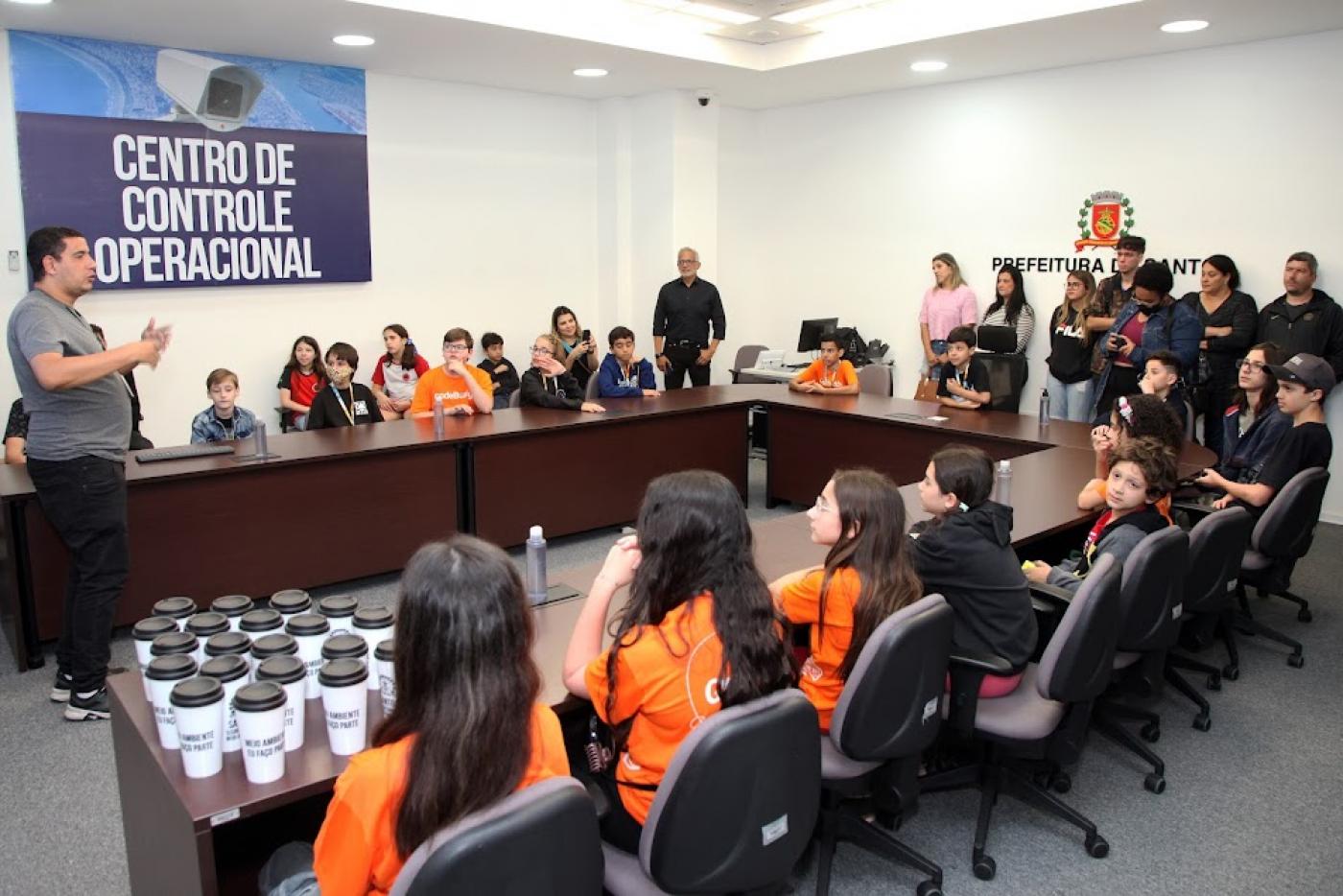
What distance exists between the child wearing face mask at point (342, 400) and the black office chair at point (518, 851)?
14.0 ft

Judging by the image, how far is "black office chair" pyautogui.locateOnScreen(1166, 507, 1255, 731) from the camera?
313cm

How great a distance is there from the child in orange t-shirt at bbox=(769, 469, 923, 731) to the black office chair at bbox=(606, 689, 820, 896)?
557mm

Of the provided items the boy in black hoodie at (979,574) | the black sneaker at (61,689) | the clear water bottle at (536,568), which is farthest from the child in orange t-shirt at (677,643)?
the black sneaker at (61,689)

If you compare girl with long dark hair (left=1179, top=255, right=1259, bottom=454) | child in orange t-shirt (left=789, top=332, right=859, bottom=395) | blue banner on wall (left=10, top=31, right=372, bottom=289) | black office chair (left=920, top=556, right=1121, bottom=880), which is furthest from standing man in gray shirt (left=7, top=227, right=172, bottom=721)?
girl with long dark hair (left=1179, top=255, right=1259, bottom=454)

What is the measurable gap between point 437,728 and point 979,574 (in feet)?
5.34

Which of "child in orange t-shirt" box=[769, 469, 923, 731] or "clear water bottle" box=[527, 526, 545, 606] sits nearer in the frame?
"child in orange t-shirt" box=[769, 469, 923, 731]

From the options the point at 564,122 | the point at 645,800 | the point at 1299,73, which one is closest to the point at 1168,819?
the point at 645,800

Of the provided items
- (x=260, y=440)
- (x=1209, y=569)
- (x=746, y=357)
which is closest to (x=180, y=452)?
(x=260, y=440)

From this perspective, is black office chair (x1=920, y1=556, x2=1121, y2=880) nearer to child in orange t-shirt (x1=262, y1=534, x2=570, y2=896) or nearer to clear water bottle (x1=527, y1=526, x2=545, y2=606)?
clear water bottle (x1=527, y1=526, x2=545, y2=606)

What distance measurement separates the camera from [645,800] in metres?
1.92

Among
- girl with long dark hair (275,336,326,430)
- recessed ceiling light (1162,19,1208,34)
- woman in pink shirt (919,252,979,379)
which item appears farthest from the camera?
woman in pink shirt (919,252,979,379)

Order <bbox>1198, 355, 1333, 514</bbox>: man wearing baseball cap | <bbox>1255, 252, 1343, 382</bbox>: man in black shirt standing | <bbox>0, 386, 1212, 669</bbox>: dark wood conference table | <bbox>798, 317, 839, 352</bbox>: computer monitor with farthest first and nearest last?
1. <bbox>798, 317, 839, 352</bbox>: computer monitor
2. <bbox>1255, 252, 1343, 382</bbox>: man in black shirt standing
3. <bbox>0, 386, 1212, 669</bbox>: dark wood conference table
4. <bbox>1198, 355, 1333, 514</bbox>: man wearing baseball cap

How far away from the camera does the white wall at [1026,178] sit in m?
6.06

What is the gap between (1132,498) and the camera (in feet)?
10.3
